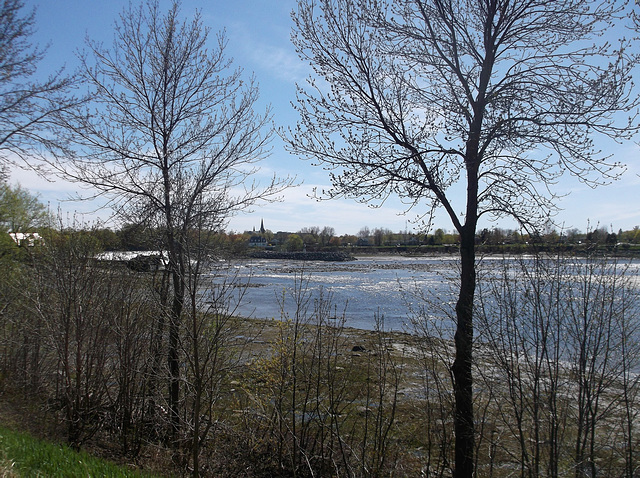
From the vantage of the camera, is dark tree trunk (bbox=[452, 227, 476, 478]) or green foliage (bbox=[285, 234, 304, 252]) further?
green foliage (bbox=[285, 234, 304, 252])

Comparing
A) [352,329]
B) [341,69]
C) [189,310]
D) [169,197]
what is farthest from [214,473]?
[352,329]

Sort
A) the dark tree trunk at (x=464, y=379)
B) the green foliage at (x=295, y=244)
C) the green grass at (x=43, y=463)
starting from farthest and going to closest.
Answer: the green foliage at (x=295, y=244), the dark tree trunk at (x=464, y=379), the green grass at (x=43, y=463)

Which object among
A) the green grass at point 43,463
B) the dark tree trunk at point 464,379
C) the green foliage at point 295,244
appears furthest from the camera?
the green foliage at point 295,244

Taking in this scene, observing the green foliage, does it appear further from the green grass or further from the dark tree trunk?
the green grass

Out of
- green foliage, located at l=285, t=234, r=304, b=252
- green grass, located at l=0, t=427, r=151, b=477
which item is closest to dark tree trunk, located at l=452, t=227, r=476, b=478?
green grass, located at l=0, t=427, r=151, b=477

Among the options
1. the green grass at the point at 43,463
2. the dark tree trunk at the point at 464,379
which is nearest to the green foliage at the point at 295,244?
the dark tree trunk at the point at 464,379

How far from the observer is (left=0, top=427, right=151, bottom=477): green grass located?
501cm

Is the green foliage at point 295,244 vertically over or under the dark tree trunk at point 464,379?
over

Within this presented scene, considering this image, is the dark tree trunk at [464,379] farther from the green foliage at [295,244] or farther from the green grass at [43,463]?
the green foliage at [295,244]

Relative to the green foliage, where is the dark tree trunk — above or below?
below

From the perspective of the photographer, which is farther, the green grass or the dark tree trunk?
the dark tree trunk

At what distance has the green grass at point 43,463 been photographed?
501cm

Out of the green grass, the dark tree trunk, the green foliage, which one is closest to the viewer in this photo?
the green grass

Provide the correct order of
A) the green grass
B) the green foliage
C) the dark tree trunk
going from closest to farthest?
the green grass, the dark tree trunk, the green foliage
